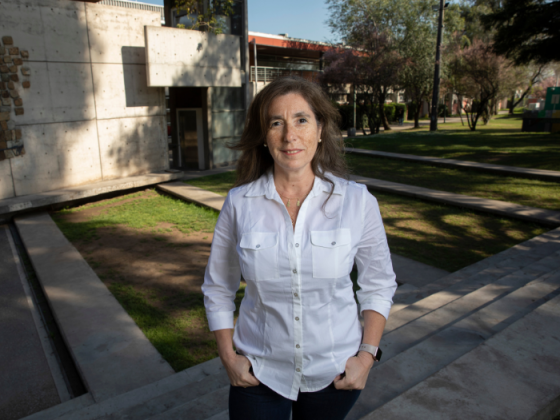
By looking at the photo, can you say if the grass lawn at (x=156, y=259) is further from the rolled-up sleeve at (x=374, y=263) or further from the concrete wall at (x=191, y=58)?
the concrete wall at (x=191, y=58)

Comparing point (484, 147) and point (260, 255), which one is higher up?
point (260, 255)

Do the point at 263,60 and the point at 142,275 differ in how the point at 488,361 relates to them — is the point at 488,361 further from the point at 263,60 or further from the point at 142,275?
the point at 263,60

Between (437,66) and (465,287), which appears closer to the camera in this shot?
(465,287)

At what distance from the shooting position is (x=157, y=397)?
3.25m

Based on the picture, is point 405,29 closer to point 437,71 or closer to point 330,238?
point 437,71

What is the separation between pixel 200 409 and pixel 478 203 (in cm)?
788

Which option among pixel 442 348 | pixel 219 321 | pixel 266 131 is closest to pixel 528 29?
pixel 442 348

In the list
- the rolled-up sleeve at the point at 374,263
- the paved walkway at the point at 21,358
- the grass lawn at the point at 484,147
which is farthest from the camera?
the grass lawn at the point at 484,147

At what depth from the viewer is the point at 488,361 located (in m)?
2.69

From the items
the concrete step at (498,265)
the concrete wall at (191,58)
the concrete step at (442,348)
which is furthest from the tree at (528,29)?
the concrete step at (442,348)

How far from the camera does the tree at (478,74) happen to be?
78.7 feet

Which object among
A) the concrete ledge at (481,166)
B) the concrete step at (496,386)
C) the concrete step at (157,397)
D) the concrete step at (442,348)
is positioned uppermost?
the concrete ledge at (481,166)

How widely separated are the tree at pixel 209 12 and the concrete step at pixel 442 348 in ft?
41.8

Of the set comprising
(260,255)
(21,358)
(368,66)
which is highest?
(368,66)
